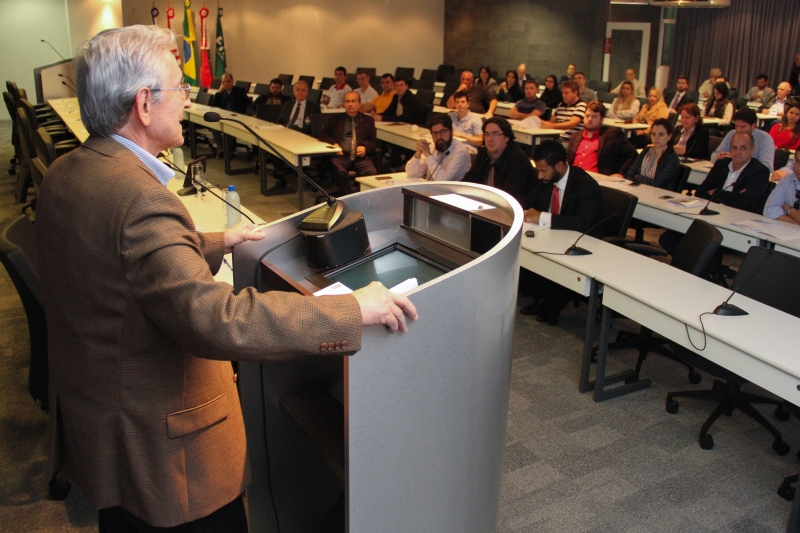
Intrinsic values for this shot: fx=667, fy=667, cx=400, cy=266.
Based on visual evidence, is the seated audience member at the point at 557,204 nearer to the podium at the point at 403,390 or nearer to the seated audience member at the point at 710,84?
the podium at the point at 403,390

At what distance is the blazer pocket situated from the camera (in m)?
1.19

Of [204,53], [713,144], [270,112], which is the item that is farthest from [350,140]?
[204,53]

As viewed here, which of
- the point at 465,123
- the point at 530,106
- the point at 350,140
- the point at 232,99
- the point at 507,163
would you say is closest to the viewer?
the point at 507,163

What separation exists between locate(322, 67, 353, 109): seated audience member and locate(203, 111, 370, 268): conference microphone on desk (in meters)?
8.85

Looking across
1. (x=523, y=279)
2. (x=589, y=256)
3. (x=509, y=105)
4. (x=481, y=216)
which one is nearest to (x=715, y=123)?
(x=509, y=105)

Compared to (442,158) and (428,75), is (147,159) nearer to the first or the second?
(442,158)

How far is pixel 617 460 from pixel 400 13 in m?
13.6

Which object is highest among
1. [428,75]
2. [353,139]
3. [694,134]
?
[428,75]

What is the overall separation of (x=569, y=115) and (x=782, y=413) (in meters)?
5.95

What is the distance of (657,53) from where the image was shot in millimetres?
14719

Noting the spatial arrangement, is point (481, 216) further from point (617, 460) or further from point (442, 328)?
point (617, 460)

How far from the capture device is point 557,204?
13.5 feet

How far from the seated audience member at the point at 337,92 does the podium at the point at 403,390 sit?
8.65 metres

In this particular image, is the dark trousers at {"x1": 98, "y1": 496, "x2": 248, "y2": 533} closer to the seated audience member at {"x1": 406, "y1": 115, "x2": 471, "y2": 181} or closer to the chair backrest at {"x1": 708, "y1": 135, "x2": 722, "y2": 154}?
the seated audience member at {"x1": 406, "y1": 115, "x2": 471, "y2": 181}
